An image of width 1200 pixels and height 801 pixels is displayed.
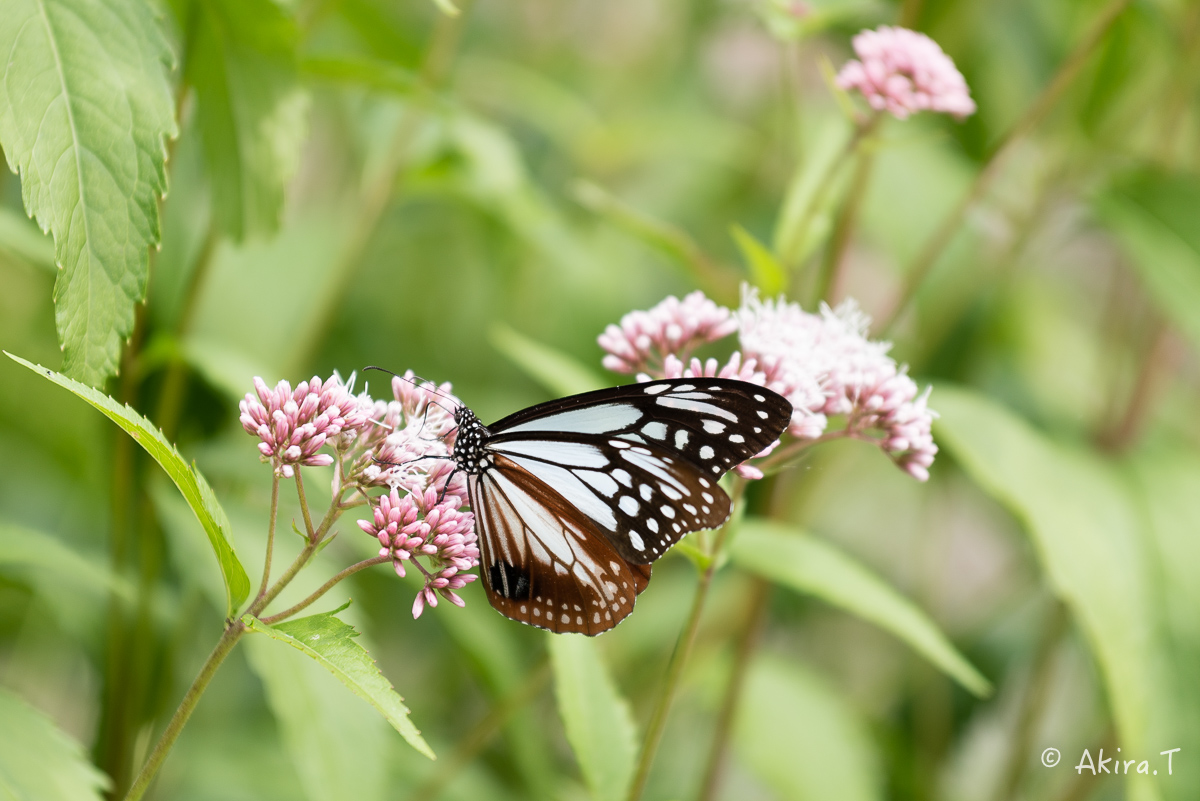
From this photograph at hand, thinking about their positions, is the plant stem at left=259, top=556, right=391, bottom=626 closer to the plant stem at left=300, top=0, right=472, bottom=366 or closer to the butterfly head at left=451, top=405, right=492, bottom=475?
the butterfly head at left=451, top=405, right=492, bottom=475

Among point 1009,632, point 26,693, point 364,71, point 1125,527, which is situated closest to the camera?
point 364,71

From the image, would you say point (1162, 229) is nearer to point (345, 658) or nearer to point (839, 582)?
point (839, 582)

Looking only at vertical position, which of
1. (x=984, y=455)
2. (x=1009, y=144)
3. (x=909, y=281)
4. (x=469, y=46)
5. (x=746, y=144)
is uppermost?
(x=469, y=46)

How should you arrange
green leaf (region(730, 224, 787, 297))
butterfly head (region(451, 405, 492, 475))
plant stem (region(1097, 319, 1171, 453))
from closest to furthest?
1. butterfly head (region(451, 405, 492, 475))
2. green leaf (region(730, 224, 787, 297))
3. plant stem (region(1097, 319, 1171, 453))

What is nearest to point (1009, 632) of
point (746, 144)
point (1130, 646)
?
point (1130, 646)

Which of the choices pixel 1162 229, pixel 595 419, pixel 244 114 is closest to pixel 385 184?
pixel 244 114

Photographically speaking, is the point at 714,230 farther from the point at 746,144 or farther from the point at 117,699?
the point at 117,699

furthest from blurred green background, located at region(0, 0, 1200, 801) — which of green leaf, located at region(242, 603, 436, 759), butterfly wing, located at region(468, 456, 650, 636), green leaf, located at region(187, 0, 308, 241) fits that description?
green leaf, located at region(242, 603, 436, 759)
